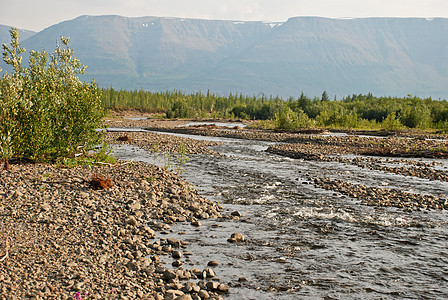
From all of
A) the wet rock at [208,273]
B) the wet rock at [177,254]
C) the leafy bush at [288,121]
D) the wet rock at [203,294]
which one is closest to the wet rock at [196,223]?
the wet rock at [177,254]

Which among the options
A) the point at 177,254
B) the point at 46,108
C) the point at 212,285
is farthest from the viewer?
the point at 46,108

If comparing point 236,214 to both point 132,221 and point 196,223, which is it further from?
point 132,221

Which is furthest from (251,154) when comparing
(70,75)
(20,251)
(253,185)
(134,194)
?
(20,251)

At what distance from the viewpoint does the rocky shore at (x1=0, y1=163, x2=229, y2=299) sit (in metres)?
8.03

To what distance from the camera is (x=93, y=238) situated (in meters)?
10.8

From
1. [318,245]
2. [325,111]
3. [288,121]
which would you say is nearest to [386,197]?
[318,245]

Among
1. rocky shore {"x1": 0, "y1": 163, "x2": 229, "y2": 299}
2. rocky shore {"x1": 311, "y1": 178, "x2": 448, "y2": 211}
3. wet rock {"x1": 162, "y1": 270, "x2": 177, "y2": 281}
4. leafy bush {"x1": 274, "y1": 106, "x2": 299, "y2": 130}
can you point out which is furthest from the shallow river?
leafy bush {"x1": 274, "y1": 106, "x2": 299, "y2": 130}

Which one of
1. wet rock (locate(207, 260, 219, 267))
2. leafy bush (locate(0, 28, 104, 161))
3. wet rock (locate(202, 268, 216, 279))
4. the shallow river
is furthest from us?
leafy bush (locate(0, 28, 104, 161))

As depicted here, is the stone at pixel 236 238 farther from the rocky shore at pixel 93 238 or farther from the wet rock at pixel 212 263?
the wet rock at pixel 212 263

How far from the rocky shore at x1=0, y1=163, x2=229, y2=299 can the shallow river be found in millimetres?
929

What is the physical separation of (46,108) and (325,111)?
64954mm

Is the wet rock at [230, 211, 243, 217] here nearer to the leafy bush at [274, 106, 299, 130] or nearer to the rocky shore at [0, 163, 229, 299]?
the rocky shore at [0, 163, 229, 299]

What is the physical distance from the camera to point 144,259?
996 centimetres

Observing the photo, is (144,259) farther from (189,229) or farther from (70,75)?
(70,75)
